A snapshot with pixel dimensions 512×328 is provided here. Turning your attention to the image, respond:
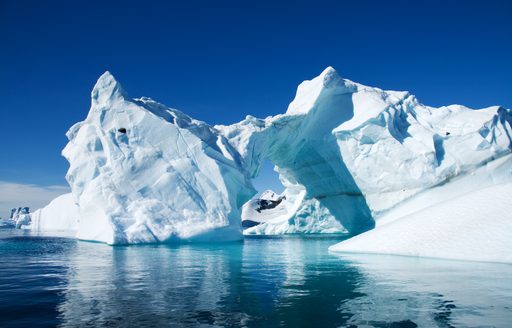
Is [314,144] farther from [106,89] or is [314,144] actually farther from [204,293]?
[204,293]

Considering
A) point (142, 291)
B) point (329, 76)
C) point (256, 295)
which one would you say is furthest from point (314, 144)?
point (142, 291)

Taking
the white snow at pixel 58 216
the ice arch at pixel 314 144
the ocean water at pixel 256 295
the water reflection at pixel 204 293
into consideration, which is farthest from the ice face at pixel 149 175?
the white snow at pixel 58 216

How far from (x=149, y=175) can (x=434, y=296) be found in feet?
44.7

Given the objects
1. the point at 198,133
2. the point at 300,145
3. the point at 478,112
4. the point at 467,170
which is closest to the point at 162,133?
the point at 198,133

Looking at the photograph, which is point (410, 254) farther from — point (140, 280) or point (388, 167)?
point (388, 167)

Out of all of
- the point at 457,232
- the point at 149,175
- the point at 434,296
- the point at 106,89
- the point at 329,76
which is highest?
the point at 329,76

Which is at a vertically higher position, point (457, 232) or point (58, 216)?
point (58, 216)

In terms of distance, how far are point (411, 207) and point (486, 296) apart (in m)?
14.7

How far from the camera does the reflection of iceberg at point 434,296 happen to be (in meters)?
4.26

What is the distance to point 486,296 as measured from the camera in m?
5.39

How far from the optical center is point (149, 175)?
56.2 ft

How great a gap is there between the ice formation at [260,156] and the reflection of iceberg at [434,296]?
476 centimetres

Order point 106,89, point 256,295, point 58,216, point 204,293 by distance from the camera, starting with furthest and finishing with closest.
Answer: point 58,216 → point 106,89 → point 204,293 → point 256,295

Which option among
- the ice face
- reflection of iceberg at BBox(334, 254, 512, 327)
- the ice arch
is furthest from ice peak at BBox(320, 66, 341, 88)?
reflection of iceberg at BBox(334, 254, 512, 327)
